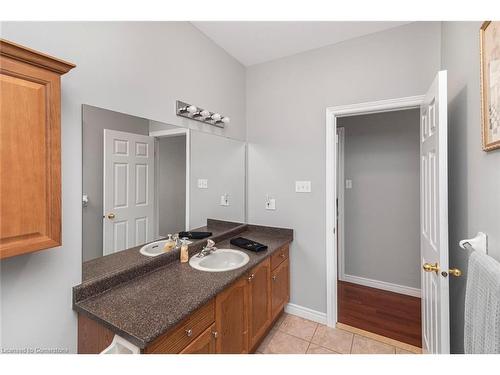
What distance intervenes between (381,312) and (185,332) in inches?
82.2

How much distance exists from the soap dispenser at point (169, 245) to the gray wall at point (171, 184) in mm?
A: 45

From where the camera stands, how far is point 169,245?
1549mm

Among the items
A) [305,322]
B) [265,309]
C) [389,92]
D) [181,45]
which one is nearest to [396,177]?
[389,92]

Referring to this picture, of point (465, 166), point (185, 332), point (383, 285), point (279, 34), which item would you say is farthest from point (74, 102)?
point (383, 285)

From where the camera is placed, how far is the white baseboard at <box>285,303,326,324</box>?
2078 mm

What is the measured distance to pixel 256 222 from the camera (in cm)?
238

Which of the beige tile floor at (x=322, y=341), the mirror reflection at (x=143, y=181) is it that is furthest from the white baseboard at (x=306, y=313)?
the mirror reflection at (x=143, y=181)

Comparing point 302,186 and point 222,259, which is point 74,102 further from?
point 302,186

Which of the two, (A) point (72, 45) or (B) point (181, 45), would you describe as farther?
(B) point (181, 45)

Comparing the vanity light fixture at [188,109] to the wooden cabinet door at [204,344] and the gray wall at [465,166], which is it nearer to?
the wooden cabinet door at [204,344]

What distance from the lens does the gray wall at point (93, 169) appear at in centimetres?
111

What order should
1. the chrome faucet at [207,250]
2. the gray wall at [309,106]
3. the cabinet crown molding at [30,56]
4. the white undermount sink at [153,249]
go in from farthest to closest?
the gray wall at [309,106]
the chrome faucet at [207,250]
the white undermount sink at [153,249]
the cabinet crown molding at [30,56]

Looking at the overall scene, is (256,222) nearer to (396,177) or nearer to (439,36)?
(396,177)
